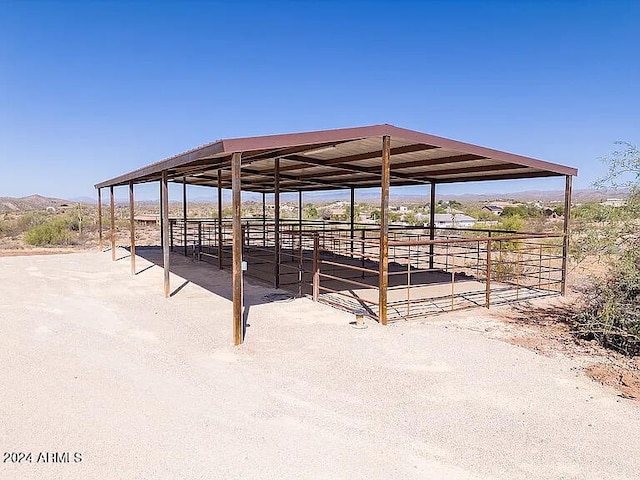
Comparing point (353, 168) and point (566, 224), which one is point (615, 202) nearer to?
point (566, 224)

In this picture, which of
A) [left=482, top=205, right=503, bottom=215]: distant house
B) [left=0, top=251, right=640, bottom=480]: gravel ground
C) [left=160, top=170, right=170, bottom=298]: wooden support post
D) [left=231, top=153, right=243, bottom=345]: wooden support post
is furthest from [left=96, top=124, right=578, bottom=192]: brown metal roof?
[left=482, top=205, right=503, bottom=215]: distant house

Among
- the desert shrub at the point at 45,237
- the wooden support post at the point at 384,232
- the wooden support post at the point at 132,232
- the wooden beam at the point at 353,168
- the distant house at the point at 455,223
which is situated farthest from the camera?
the distant house at the point at 455,223

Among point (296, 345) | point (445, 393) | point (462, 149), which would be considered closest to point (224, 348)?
point (296, 345)

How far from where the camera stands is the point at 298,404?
392 cm

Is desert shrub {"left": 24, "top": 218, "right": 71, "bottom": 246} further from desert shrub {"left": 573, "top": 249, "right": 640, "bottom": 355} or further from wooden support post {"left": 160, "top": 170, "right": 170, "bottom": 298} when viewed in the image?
desert shrub {"left": 573, "top": 249, "right": 640, "bottom": 355}

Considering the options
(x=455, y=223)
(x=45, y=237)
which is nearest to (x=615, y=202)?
(x=45, y=237)

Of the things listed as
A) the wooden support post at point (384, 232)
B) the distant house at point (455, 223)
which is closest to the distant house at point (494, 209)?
the distant house at point (455, 223)

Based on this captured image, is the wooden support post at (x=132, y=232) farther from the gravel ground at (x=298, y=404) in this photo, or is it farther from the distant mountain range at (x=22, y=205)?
the distant mountain range at (x=22, y=205)

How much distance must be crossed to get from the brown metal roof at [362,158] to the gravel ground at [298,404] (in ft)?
8.44

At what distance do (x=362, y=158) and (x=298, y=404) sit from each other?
Answer: 18.7ft

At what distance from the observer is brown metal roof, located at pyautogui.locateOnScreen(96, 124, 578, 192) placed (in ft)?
19.3

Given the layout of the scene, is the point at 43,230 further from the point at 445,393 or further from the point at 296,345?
the point at 445,393

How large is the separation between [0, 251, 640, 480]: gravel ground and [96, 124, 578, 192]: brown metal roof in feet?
8.44

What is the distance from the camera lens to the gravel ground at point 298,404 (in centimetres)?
301
